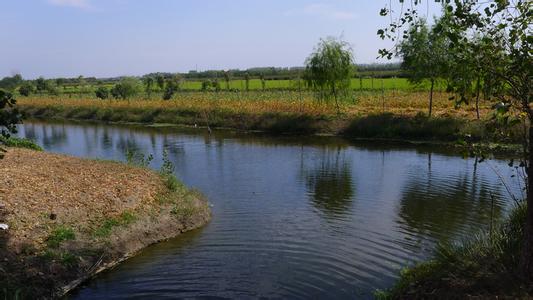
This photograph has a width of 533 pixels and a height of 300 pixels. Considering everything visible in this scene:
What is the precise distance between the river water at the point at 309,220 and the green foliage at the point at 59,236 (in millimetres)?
1304

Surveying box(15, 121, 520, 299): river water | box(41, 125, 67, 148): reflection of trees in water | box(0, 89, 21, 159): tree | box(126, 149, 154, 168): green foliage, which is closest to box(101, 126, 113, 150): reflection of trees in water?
box(15, 121, 520, 299): river water

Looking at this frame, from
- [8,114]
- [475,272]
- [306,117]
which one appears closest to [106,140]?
[306,117]

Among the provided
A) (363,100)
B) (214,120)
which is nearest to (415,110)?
(363,100)

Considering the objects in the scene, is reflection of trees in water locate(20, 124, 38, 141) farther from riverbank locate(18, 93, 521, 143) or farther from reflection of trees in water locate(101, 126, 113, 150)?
reflection of trees in water locate(101, 126, 113, 150)

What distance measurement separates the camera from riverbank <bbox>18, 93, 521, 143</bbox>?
3444 centimetres

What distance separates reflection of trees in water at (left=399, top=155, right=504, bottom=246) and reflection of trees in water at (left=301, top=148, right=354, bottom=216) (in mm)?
2195

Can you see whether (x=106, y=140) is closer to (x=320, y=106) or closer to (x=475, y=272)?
(x=320, y=106)

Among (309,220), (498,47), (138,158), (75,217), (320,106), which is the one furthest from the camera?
(320,106)

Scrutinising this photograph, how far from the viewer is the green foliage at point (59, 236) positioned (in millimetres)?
11695

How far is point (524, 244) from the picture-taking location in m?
7.66

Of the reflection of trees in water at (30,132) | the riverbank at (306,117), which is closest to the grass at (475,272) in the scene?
the riverbank at (306,117)

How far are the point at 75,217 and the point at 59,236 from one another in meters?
1.23

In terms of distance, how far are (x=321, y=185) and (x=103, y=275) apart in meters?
11.5

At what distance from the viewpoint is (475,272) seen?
8195 millimetres
